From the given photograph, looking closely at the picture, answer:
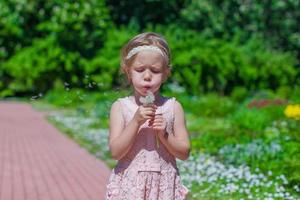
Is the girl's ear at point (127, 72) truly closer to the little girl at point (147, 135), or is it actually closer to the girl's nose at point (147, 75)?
the little girl at point (147, 135)

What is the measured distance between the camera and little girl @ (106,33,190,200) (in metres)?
3.32

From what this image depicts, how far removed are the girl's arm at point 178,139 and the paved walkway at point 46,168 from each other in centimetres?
509

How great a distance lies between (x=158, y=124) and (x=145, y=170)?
24 centimetres

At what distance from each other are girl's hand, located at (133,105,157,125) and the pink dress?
130 millimetres

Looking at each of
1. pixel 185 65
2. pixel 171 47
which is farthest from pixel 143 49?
pixel 185 65

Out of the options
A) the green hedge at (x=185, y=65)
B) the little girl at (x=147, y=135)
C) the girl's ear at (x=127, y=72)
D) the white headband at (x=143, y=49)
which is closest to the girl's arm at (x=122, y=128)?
the little girl at (x=147, y=135)

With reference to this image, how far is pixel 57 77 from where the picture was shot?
3378cm

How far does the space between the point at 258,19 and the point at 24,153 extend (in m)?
25.9

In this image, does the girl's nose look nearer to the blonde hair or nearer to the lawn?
the blonde hair

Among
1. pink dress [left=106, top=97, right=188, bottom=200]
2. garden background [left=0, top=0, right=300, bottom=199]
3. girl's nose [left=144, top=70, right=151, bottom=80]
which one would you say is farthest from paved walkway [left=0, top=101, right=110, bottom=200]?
girl's nose [left=144, top=70, right=151, bottom=80]

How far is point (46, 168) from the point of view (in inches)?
446

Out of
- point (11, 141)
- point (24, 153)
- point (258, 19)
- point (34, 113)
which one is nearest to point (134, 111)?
point (24, 153)

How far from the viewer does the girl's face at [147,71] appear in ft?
10.9

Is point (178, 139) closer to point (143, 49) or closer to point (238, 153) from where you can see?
point (143, 49)
